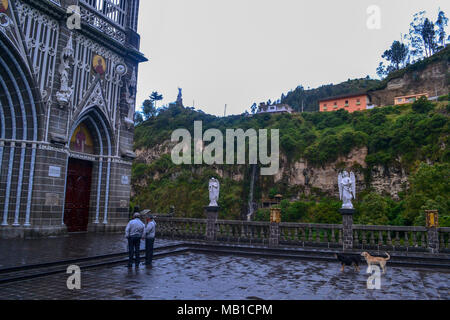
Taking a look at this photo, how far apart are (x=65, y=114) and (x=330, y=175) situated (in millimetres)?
39749

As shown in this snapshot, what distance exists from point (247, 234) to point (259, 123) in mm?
48963

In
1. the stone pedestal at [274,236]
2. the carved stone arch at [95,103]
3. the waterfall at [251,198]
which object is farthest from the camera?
the waterfall at [251,198]

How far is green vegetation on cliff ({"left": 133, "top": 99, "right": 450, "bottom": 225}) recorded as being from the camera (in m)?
35.1

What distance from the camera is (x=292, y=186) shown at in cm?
4994

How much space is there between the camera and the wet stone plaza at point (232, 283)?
6137 millimetres

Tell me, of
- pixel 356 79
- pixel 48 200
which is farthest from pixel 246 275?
pixel 356 79

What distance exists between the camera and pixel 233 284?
7.23 metres

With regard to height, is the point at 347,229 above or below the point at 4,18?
below

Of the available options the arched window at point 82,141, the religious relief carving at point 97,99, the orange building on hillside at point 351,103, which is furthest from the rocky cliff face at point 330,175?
the religious relief carving at point 97,99

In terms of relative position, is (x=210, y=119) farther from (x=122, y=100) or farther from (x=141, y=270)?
(x=141, y=270)

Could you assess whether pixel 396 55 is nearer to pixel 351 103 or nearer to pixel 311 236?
pixel 351 103

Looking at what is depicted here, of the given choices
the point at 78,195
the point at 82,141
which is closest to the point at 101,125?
the point at 82,141

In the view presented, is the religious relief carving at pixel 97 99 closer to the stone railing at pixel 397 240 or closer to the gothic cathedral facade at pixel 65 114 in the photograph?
the gothic cathedral facade at pixel 65 114

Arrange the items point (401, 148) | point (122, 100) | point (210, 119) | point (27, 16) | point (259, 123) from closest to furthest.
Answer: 1. point (27, 16)
2. point (122, 100)
3. point (401, 148)
4. point (259, 123)
5. point (210, 119)
